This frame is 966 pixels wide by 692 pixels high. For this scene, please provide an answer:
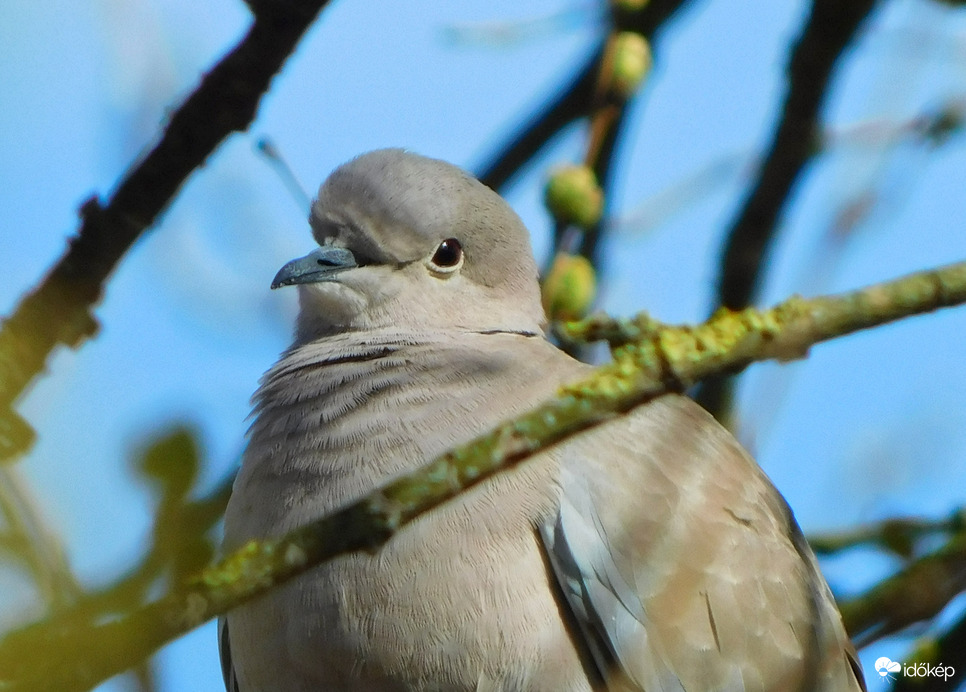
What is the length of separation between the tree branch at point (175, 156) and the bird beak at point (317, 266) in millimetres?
1190

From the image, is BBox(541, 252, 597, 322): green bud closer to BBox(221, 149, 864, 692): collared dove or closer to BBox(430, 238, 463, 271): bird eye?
BBox(221, 149, 864, 692): collared dove

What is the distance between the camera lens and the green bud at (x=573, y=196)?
3832 mm

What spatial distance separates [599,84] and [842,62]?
842mm

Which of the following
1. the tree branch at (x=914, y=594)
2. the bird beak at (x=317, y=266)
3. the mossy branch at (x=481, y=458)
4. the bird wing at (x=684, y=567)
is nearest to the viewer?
the mossy branch at (x=481, y=458)

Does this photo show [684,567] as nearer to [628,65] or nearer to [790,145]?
[790,145]

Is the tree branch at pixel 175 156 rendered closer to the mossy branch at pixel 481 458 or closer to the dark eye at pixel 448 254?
the mossy branch at pixel 481 458

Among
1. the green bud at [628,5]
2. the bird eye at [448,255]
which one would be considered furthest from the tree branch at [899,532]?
the green bud at [628,5]

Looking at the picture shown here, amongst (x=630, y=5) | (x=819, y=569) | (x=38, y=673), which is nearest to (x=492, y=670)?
(x=819, y=569)

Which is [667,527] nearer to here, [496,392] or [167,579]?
[496,392]

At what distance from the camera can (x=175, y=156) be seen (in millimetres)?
2424

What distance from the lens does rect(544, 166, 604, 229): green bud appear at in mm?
3832

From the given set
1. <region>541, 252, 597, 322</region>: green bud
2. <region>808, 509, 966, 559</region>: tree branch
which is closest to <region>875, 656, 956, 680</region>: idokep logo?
<region>808, 509, 966, 559</region>: tree branch

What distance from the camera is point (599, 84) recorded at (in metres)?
4.17

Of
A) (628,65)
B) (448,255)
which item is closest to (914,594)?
(448,255)
